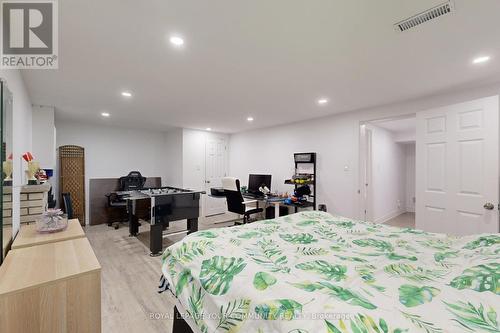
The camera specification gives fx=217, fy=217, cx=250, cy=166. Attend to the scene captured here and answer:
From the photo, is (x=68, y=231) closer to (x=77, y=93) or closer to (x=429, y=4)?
(x=77, y=93)

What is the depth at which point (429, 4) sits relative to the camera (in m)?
1.38

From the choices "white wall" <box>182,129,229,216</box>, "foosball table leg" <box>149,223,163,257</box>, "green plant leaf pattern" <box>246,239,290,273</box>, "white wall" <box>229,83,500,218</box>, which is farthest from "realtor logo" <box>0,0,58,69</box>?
"white wall" <box>182,129,229,216</box>

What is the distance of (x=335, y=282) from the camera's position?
3.24 feet

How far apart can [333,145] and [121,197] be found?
4669 mm

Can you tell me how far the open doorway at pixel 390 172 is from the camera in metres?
4.73

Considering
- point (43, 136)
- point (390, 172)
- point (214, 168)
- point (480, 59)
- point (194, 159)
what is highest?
point (480, 59)

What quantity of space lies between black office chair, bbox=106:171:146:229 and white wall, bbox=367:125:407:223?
5.47m

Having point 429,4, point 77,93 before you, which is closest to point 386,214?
point 429,4

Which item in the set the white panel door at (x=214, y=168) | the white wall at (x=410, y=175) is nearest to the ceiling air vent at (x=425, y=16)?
the white panel door at (x=214, y=168)

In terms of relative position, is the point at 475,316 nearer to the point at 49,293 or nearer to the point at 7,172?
the point at 49,293

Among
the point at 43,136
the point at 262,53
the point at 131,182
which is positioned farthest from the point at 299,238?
the point at 131,182

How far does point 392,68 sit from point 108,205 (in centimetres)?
594

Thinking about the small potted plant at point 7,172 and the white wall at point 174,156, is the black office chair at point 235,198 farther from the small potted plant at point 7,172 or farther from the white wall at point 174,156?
the small potted plant at point 7,172

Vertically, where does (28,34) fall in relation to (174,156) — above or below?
above
